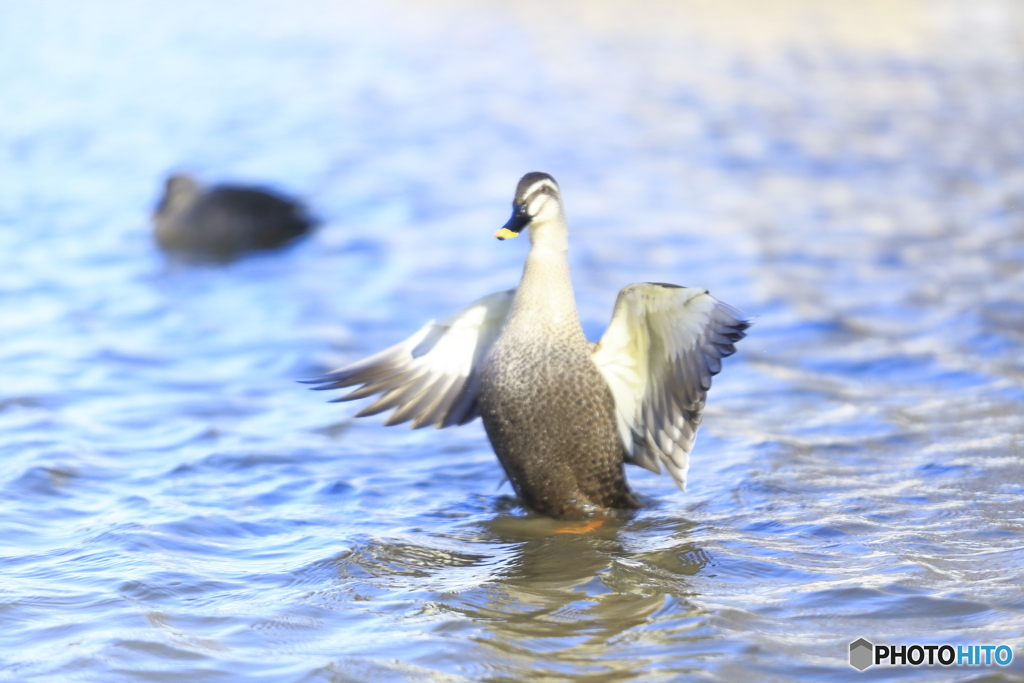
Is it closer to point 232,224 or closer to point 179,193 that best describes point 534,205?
point 232,224

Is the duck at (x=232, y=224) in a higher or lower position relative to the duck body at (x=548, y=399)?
higher

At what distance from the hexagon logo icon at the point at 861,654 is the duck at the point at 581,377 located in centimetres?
131

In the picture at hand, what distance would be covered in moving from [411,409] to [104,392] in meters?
2.28

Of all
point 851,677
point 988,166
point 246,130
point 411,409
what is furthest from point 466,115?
point 851,677

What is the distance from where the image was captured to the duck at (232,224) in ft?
34.1

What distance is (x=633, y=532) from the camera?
4.80 meters

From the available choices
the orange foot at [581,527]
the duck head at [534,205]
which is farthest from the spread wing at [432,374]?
the orange foot at [581,527]

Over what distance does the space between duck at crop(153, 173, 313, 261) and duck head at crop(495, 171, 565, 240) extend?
5917 mm

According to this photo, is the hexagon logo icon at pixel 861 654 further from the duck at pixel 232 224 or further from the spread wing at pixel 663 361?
Result: the duck at pixel 232 224

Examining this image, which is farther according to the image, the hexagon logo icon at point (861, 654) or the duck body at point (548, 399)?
the duck body at point (548, 399)

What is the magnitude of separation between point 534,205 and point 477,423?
1.95 m

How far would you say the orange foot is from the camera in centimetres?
485

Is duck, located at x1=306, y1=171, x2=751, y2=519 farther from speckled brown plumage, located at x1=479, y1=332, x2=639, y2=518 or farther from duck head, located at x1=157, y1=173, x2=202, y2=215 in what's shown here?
duck head, located at x1=157, y1=173, x2=202, y2=215

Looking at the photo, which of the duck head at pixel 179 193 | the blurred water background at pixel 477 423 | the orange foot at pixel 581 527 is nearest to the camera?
the blurred water background at pixel 477 423
